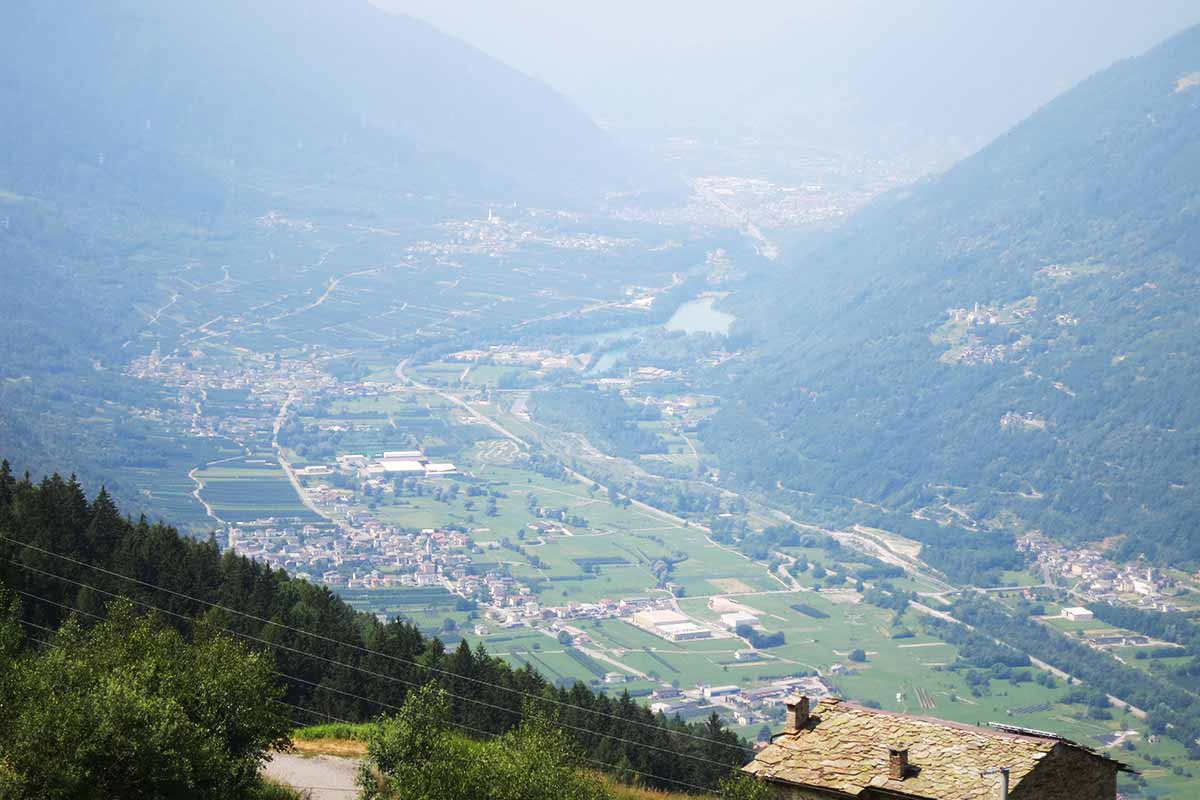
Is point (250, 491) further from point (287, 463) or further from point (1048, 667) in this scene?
point (1048, 667)

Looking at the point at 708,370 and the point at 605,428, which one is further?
the point at 708,370

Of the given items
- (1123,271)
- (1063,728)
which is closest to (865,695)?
(1063,728)

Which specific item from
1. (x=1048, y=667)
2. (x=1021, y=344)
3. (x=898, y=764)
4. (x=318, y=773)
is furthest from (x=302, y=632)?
(x=1021, y=344)

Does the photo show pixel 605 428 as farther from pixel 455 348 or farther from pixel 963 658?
pixel 963 658

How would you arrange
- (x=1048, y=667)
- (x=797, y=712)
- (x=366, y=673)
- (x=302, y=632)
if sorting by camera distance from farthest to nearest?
(x=1048, y=667) → (x=302, y=632) → (x=366, y=673) → (x=797, y=712)

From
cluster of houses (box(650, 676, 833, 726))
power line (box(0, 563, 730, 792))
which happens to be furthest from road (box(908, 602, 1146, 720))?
power line (box(0, 563, 730, 792))

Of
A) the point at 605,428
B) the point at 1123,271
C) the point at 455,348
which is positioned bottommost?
the point at 605,428

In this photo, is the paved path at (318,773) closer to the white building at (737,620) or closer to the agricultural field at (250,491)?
the white building at (737,620)
